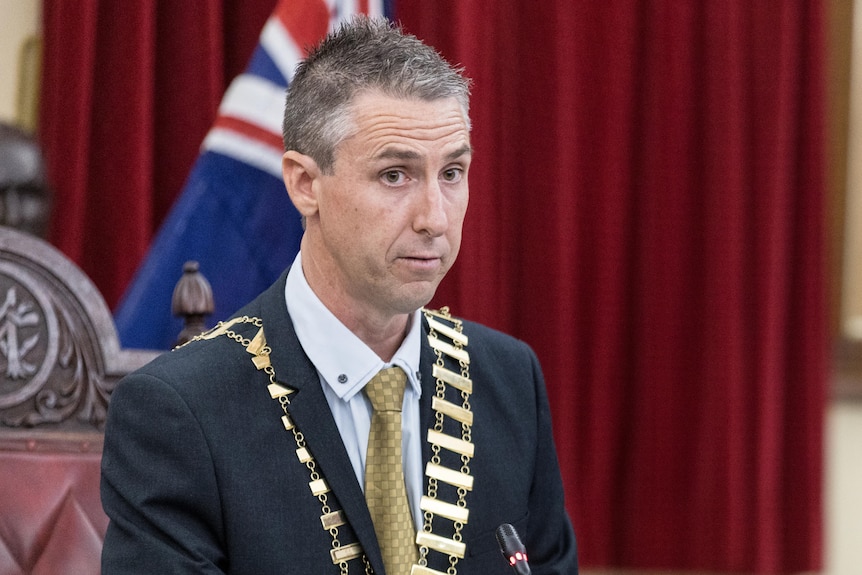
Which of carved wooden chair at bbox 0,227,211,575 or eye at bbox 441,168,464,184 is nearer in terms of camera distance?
eye at bbox 441,168,464,184

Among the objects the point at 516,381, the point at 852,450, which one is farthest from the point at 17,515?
the point at 852,450

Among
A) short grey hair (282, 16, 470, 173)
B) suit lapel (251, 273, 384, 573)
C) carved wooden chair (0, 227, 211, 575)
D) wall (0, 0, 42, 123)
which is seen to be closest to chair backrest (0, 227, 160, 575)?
carved wooden chair (0, 227, 211, 575)

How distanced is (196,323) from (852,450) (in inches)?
63.2

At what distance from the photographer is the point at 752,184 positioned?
243 cm

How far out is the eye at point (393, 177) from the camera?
4.32 ft

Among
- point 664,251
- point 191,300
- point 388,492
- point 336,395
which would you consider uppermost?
point 664,251

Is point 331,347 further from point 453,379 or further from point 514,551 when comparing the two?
point 514,551

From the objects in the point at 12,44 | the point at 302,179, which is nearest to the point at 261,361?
the point at 302,179

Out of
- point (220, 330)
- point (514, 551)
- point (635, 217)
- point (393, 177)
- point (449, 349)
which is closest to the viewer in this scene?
point (514, 551)

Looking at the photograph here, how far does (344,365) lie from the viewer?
1391 millimetres

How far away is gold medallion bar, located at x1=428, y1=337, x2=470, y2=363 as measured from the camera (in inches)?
61.4

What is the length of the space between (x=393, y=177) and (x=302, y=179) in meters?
0.13

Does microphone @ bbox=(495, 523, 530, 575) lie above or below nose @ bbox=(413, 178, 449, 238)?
below

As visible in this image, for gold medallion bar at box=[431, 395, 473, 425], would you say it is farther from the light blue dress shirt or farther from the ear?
the ear
